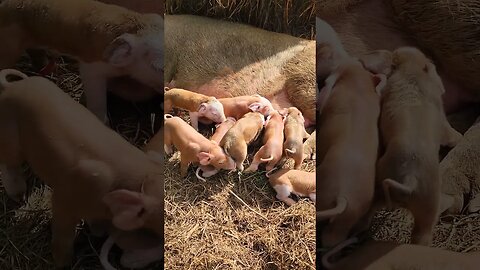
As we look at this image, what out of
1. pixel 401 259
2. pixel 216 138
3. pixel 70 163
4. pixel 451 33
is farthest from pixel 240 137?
pixel 451 33

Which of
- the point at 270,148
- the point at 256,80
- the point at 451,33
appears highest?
the point at 451,33

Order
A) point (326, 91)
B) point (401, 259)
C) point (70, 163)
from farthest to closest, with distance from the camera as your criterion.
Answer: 1. point (326, 91)
2. point (401, 259)
3. point (70, 163)

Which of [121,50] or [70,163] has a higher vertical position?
[121,50]

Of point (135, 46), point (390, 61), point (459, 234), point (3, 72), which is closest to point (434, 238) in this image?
point (459, 234)

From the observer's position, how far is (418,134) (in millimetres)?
2443

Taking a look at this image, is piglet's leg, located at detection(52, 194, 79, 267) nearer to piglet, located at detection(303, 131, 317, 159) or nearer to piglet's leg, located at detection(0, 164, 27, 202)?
piglet's leg, located at detection(0, 164, 27, 202)

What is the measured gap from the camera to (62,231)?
2293mm

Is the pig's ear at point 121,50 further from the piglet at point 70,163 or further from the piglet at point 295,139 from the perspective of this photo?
the piglet at point 295,139

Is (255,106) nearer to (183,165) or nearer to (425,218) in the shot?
(183,165)

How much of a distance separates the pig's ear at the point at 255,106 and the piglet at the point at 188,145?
18 centimetres

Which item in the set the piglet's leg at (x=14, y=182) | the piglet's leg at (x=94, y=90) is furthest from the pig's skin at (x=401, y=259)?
the piglet's leg at (x=14, y=182)

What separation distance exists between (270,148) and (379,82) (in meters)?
0.43

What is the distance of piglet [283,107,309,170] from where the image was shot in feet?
8.08

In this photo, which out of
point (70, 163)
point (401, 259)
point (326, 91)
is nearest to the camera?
point (70, 163)
